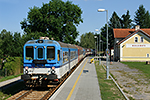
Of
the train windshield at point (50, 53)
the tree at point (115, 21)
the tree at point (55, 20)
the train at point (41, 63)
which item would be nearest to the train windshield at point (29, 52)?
the train at point (41, 63)

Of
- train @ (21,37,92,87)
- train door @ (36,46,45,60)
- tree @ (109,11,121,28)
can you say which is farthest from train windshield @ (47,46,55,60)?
tree @ (109,11,121,28)

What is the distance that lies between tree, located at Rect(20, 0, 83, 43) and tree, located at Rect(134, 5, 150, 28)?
52.0 m

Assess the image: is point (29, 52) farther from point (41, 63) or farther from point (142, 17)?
point (142, 17)

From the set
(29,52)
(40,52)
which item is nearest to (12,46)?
(29,52)

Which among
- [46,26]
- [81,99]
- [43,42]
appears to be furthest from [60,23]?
[81,99]

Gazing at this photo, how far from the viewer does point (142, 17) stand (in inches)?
3312

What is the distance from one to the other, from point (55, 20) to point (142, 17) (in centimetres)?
5914

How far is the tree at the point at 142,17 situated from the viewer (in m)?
83.0

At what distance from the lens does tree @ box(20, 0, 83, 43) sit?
3822 centimetres

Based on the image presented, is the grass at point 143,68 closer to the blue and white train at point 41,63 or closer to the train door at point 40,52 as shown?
the blue and white train at point 41,63

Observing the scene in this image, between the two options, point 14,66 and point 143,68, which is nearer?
point 143,68

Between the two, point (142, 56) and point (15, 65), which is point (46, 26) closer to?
point (15, 65)

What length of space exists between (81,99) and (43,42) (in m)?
4.55

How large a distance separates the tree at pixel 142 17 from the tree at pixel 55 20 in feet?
170
